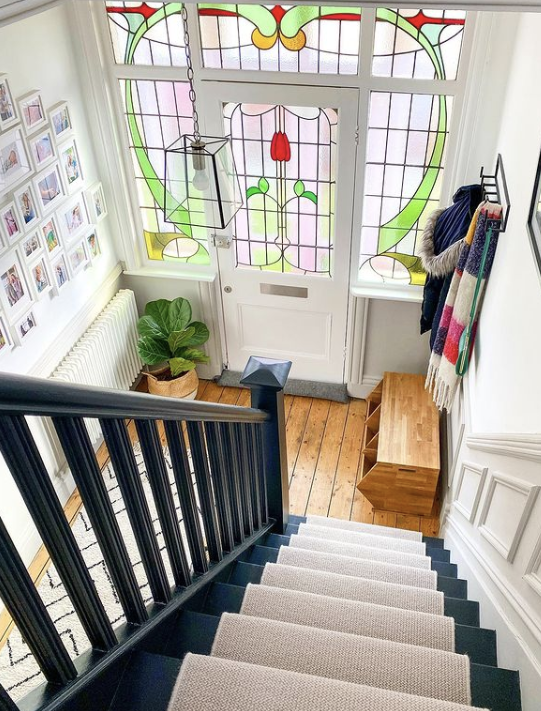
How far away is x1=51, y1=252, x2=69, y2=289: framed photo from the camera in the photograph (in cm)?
347

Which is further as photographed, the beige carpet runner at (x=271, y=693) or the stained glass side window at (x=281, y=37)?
the stained glass side window at (x=281, y=37)

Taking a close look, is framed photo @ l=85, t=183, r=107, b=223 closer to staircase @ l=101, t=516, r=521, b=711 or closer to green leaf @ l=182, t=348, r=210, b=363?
green leaf @ l=182, t=348, r=210, b=363

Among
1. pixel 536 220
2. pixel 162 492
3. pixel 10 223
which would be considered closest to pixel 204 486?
pixel 162 492

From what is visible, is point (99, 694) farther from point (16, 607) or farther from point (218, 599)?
point (218, 599)

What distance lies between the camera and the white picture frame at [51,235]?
131 inches

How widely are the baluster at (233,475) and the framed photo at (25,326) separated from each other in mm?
1627

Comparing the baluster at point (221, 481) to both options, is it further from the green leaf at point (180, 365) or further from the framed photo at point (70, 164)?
the framed photo at point (70, 164)

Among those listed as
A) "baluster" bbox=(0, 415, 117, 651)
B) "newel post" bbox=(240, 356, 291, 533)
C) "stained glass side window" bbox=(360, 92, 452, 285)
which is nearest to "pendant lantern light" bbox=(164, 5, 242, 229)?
"newel post" bbox=(240, 356, 291, 533)

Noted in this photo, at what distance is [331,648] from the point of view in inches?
60.9

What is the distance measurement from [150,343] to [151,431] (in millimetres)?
2800

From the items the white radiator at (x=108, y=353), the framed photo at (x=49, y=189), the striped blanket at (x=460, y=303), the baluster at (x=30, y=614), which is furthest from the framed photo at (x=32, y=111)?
the baluster at (x=30, y=614)

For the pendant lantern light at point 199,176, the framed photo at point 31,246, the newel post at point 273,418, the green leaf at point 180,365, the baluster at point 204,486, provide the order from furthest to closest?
the green leaf at point 180,365 → the framed photo at point 31,246 → the pendant lantern light at point 199,176 → the newel post at point 273,418 → the baluster at point 204,486

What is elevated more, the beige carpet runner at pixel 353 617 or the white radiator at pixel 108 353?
the beige carpet runner at pixel 353 617

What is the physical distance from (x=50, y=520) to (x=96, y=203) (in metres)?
3.16
